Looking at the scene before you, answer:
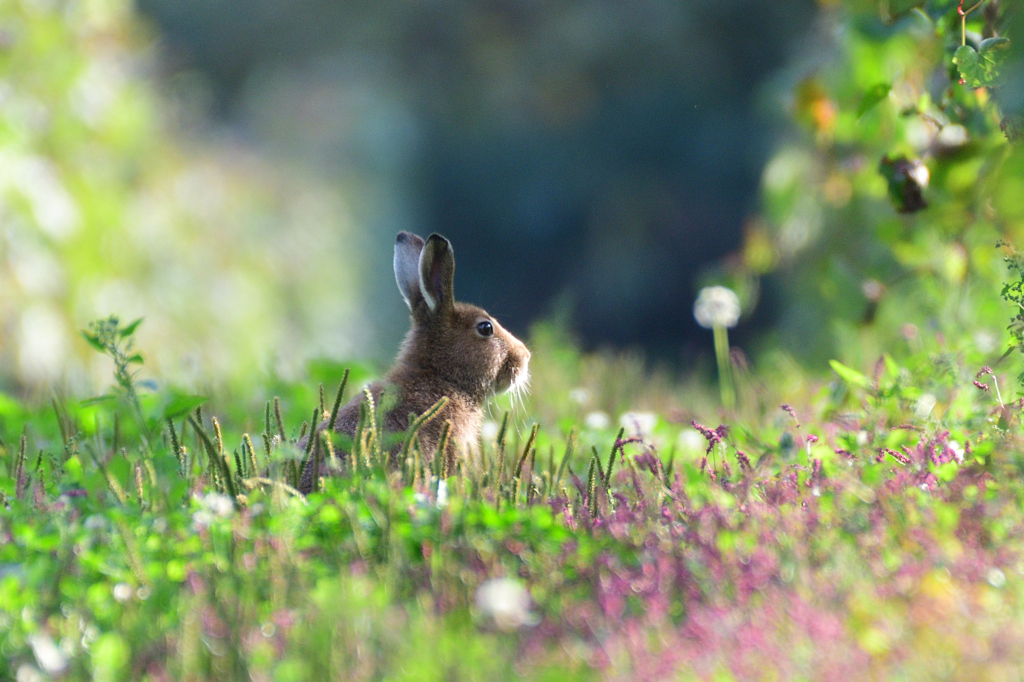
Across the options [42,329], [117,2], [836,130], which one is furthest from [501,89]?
[836,130]

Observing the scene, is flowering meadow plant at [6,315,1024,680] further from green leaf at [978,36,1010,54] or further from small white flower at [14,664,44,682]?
green leaf at [978,36,1010,54]

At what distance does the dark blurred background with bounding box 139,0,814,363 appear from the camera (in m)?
12.6

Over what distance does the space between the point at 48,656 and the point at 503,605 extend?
0.92 m

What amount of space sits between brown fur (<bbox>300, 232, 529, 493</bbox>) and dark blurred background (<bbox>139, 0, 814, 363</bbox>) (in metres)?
7.58

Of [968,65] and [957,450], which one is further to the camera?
[968,65]

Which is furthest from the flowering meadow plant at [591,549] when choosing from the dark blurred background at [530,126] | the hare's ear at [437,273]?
the dark blurred background at [530,126]

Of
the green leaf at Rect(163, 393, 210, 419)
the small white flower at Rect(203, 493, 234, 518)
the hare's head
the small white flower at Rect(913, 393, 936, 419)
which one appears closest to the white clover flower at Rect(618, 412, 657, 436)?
the hare's head

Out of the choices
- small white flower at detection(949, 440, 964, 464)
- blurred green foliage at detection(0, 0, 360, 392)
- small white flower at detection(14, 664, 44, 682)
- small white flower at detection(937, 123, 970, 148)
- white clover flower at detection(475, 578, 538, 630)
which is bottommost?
small white flower at detection(14, 664, 44, 682)

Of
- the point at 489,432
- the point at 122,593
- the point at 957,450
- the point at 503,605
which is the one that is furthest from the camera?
the point at 489,432

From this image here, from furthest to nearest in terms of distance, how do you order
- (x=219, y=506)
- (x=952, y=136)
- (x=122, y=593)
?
(x=952, y=136), (x=219, y=506), (x=122, y=593)

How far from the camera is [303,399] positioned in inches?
185

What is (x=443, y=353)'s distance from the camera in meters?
3.73

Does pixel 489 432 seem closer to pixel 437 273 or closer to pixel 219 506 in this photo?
pixel 437 273

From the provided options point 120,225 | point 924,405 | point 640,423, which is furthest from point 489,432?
point 120,225
